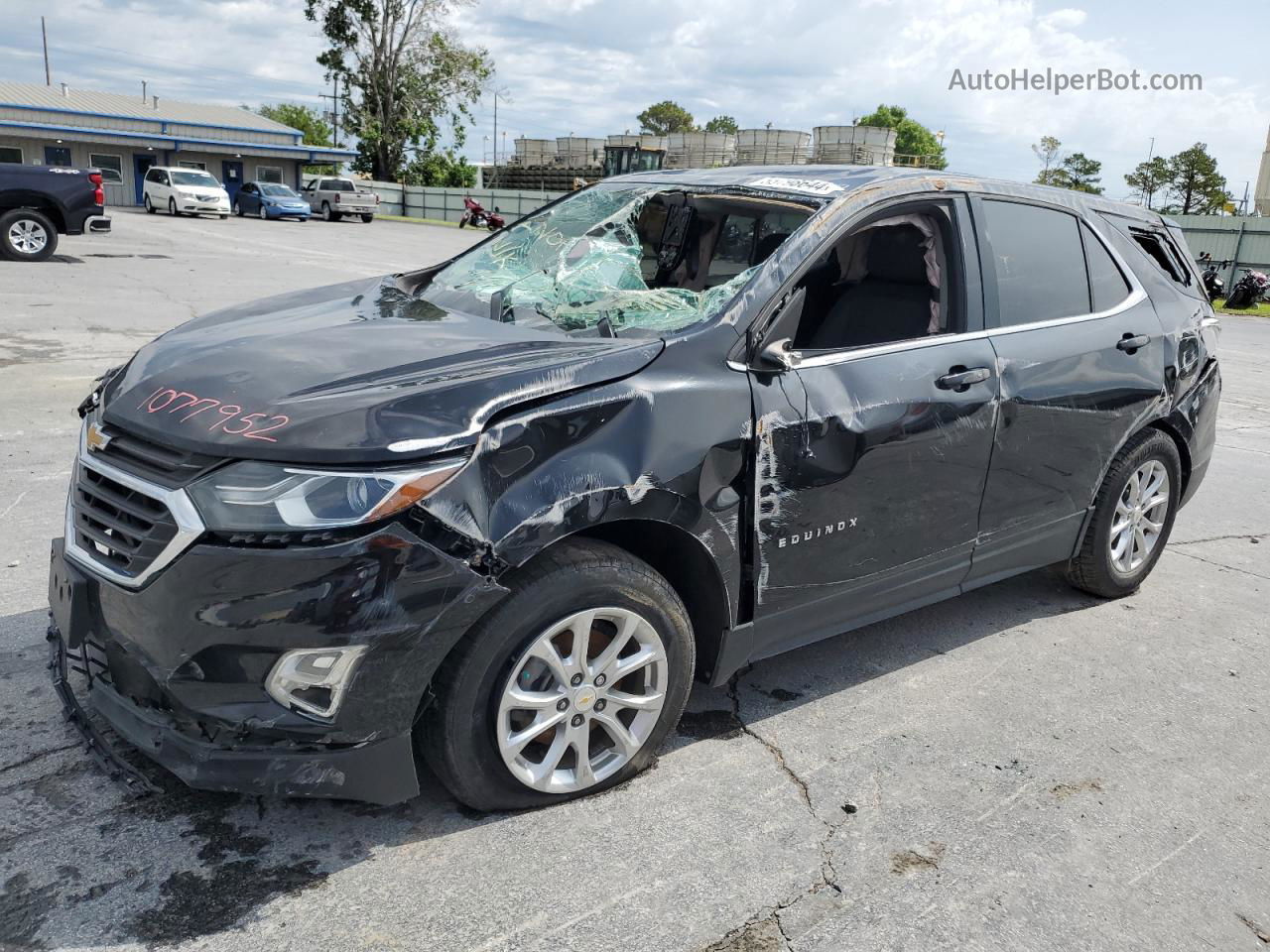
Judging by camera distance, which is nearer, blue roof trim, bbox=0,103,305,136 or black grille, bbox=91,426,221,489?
black grille, bbox=91,426,221,489

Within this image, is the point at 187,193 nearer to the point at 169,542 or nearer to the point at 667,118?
the point at 169,542

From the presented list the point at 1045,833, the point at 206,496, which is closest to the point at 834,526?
the point at 1045,833

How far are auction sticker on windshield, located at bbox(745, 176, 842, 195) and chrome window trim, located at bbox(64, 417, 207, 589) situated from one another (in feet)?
7.34

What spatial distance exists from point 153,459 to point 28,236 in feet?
51.6

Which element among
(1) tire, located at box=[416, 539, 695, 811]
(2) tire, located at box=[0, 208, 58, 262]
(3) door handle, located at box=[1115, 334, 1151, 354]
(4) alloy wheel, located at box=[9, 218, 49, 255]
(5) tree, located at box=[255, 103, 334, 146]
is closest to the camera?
(1) tire, located at box=[416, 539, 695, 811]

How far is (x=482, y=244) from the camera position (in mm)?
4496

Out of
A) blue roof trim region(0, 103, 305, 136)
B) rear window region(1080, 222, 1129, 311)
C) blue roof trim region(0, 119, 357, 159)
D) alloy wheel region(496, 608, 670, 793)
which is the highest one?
blue roof trim region(0, 103, 305, 136)

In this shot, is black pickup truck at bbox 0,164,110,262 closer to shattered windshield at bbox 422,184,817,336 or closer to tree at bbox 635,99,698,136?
shattered windshield at bbox 422,184,817,336

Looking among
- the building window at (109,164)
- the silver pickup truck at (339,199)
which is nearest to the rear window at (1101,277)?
the silver pickup truck at (339,199)

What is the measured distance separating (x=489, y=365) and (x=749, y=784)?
1.43m

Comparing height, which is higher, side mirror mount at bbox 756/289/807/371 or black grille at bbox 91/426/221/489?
side mirror mount at bbox 756/289/807/371

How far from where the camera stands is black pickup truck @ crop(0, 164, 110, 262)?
15.2 meters

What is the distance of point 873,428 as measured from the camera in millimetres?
3287

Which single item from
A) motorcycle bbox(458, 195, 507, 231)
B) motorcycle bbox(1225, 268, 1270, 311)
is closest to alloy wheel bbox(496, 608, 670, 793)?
motorcycle bbox(1225, 268, 1270, 311)
